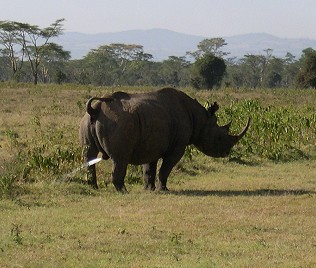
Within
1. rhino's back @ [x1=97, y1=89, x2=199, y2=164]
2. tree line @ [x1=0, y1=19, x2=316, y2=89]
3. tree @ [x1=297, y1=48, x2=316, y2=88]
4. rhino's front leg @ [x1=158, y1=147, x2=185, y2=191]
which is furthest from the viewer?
tree line @ [x1=0, y1=19, x2=316, y2=89]

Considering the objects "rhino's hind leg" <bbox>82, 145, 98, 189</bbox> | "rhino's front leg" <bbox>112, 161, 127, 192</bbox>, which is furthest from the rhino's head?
"rhino's hind leg" <bbox>82, 145, 98, 189</bbox>

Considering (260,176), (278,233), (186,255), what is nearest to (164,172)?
(260,176)

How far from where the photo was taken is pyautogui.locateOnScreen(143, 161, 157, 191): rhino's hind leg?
1491 centimetres

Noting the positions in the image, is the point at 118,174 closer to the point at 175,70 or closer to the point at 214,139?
the point at 214,139

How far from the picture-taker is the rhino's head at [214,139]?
15.7 meters

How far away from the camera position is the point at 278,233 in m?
10.4

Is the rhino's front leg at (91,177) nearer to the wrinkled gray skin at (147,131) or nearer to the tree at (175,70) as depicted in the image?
the wrinkled gray skin at (147,131)

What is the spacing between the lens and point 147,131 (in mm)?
14422

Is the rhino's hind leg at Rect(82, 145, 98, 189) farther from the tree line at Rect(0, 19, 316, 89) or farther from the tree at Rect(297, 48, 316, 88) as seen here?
the tree line at Rect(0, 19, 316, 89)

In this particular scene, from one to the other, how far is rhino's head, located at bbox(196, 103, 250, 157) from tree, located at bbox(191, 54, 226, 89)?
46.0m

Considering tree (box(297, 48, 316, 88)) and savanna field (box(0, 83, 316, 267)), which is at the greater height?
tree (box(297, 48, 316, 88))

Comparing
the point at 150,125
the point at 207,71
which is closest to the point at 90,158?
the point at 150,125

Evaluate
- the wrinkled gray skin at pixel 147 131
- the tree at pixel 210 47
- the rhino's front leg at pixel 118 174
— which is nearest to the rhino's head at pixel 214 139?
the wrinkled gray skin at pixel 147 131

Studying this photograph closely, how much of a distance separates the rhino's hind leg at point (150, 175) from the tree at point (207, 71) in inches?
1845
